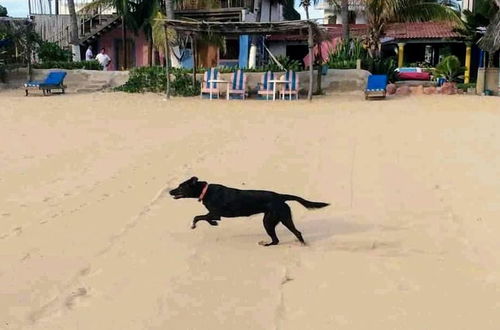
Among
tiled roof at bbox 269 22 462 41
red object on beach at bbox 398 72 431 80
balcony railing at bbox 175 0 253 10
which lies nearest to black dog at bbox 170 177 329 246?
balcony railing at bbox 175 0 253 10

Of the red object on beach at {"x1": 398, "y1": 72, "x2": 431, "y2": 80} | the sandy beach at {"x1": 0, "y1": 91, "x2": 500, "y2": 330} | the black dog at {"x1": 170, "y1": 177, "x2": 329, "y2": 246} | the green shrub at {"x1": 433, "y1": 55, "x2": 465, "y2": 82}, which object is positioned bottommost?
the sandy beach at {"x1": 0, "y1": 91, "x2": 500, "y2": 330}

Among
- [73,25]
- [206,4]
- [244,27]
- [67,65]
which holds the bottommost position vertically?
[67,65]

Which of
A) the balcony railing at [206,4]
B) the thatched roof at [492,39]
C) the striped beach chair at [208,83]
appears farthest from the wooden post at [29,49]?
the thatched roof at [492,39]

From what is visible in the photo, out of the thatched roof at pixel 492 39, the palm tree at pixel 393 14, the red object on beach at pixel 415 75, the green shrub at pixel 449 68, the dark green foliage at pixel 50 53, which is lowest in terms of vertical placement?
the red object on beach at pixel 415 75

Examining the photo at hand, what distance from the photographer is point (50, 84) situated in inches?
797

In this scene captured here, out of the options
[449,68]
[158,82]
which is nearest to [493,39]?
[449,68]

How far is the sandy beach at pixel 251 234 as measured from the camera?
3791 millimetres

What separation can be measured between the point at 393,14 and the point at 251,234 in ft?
56.1

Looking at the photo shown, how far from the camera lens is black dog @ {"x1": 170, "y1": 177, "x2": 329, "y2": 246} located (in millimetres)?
4930

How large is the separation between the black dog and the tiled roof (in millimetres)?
23431

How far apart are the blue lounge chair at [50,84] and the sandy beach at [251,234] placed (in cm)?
897

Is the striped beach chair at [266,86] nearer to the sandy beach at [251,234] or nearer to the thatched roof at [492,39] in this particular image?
the thatched roof at [492,39]

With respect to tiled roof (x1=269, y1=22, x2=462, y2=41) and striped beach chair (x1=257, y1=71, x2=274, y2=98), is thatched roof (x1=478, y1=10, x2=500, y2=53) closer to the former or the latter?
striped beach chair (x1=257, y1=71, x2=274, y2=98)

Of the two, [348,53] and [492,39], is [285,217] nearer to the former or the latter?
[492,39]
